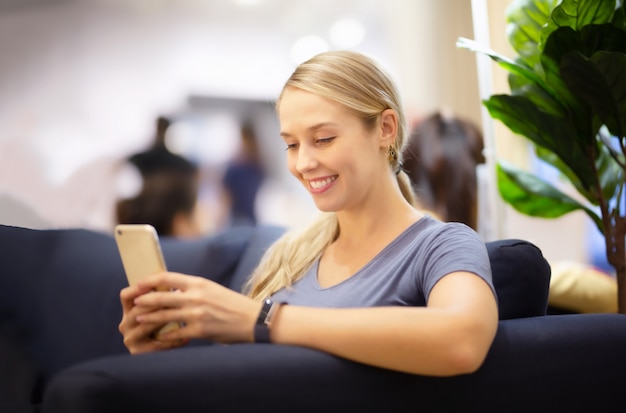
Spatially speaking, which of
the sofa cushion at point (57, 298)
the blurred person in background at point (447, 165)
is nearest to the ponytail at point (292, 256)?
the sofa cushion at point (57, 298)

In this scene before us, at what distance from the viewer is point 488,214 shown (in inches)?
101

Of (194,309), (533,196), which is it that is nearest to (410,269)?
(194,309)

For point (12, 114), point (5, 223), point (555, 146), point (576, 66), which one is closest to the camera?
point (5, 223)

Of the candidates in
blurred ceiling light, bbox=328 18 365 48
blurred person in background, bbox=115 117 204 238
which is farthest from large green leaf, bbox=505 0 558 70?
blurred person in background, bbox=115 117 204 238

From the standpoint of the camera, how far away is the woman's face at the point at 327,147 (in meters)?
1.11

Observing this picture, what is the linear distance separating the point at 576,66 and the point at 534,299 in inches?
19.2

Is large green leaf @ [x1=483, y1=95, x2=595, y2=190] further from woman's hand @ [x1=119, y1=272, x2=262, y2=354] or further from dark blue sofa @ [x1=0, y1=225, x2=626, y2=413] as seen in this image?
woman's hand @ [x1=119, y1=272, x2=262, y2=354]

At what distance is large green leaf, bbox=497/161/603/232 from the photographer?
164cm

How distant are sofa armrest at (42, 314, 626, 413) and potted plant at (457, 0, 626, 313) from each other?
507 mm

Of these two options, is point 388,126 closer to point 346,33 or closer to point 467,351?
point 467,351

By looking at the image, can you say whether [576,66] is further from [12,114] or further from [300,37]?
[12,114]

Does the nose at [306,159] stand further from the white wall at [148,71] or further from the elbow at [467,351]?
the white wall at [148,71]

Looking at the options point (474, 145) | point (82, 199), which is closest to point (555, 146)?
point (474, 145)

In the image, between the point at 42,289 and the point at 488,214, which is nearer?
the point at 42,289
